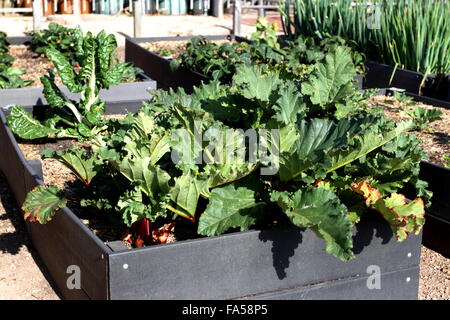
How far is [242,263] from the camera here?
2.91m

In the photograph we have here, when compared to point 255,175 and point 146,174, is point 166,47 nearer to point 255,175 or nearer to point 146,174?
point 255,175

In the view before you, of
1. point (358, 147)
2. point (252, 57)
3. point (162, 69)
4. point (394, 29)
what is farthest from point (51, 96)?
point (394, 29)

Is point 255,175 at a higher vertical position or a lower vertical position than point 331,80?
lower

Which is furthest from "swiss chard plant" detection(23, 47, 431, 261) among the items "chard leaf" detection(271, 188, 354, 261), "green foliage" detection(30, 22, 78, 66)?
"green foliage" detection(30, 22, 78, 66)

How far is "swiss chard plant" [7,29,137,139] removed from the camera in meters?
4.77

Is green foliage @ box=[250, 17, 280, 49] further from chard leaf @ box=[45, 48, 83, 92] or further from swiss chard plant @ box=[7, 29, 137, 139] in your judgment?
chard leaf @ box=[45, 48, 83, 92]

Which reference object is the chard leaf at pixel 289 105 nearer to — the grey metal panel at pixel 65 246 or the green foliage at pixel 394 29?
the grey metal panel at pixel 65 246

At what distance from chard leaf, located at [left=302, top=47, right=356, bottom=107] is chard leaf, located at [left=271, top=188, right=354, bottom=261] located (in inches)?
38.6

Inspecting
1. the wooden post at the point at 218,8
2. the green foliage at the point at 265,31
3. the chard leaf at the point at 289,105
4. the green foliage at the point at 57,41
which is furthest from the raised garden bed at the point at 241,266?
the wooden post at the point at 218,8

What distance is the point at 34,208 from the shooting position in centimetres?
312

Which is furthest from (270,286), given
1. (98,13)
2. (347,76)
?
(98,13)

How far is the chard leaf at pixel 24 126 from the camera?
472 cm

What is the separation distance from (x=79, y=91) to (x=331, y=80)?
6.04ft
